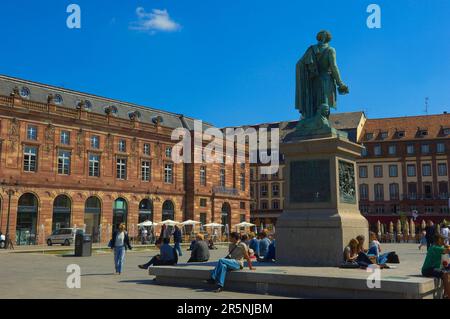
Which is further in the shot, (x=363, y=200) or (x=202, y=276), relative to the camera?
(x=363, y=200)

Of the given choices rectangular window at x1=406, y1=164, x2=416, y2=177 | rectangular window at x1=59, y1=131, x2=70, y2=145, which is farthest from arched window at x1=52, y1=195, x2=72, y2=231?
rectangular window at x1=406, y1=164, x2=416, y2=177

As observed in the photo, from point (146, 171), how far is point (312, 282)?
47208 millimetres

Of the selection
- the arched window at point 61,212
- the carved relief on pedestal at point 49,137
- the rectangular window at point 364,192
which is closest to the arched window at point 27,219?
the arched window at point 61,212

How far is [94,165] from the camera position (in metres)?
50.3

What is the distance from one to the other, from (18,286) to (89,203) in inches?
1517

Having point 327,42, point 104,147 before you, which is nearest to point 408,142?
point 104,147

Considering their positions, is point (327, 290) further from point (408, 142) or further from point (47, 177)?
point (408, 142)

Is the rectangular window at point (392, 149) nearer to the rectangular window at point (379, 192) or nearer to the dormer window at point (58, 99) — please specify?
the rectangular window at point (379, 192)

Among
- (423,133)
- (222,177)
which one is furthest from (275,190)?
(423,133)

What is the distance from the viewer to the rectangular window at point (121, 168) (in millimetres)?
52537

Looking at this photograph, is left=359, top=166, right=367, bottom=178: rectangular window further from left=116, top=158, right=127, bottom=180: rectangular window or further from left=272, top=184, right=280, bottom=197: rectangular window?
left=116, top=158, right=127, bottom=180: rectangular window

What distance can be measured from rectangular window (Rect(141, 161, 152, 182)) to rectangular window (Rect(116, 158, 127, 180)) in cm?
253

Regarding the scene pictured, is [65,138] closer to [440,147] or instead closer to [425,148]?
[425,148]

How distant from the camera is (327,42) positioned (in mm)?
13703
